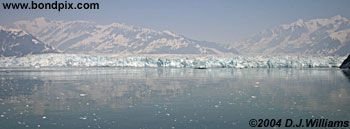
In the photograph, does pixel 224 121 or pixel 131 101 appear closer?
pixel 224 121

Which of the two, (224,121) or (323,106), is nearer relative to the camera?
(224,121)

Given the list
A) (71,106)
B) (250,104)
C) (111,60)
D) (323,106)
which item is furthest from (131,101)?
(111,60)

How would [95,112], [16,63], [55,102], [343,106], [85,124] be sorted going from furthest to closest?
[16,63] → [55,102] → [343,106] → [95,112] → [85,124]

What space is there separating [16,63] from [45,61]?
67.1 ft

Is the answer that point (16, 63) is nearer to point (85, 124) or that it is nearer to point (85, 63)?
point (85, 63)

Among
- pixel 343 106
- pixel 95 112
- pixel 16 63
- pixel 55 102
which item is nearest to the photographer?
pixel 95 112

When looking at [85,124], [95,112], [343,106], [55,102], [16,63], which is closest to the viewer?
[85,124]

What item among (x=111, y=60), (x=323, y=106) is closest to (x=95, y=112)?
(x=323, y=106)

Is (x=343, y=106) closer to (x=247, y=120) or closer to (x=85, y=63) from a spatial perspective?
(x=247, y=120)

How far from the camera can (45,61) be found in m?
166

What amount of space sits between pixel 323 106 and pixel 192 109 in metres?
8.43

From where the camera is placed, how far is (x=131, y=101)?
30656 millimetres

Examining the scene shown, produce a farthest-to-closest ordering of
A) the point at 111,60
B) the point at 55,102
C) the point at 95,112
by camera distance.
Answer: the point at 111,60
the point at 55,102
the point at 95,112

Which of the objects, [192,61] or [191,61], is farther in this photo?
[191,61]
